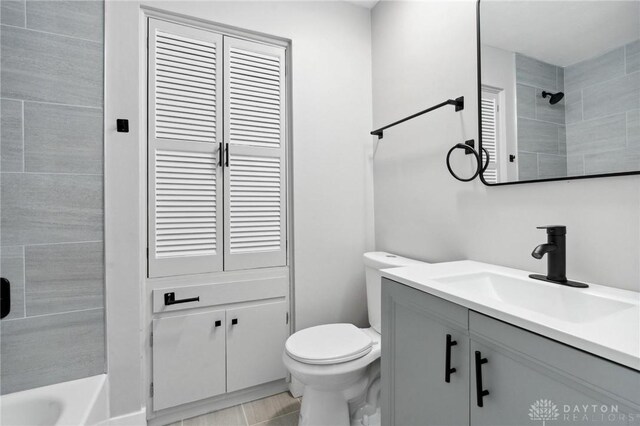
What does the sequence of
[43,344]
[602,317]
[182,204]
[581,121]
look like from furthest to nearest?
1. [182,204]
2. [43,344]
3. [581,121]
4. [602,317]

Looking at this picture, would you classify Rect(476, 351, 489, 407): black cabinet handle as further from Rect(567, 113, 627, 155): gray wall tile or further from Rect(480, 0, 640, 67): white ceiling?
Rect(480, 0, 640, 67): white ceiling

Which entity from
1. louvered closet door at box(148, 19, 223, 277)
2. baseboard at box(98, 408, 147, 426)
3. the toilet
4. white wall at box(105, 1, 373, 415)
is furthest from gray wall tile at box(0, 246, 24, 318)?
the toilet

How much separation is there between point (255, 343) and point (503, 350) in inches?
54.7

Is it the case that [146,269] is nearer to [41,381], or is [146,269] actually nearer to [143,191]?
[143,191]

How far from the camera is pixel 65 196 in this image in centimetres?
138

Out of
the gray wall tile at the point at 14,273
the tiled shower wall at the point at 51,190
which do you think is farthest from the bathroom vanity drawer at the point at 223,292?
the gray wall tile at the point at 14,273

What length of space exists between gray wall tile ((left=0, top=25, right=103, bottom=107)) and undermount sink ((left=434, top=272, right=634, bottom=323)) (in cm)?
176

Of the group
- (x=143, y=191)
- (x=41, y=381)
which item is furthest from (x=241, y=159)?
(x=41, y=381)

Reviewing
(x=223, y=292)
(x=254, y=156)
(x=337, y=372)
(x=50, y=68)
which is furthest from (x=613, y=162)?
(x=50, y=68)

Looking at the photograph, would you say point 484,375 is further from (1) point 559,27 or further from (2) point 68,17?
(2) point 68,17

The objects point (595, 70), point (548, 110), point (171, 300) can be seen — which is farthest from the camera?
point (171, 300)

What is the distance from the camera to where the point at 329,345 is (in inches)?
58.4

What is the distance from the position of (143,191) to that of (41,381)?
3.13 ft

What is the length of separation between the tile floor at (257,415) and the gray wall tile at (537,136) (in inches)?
67.0
